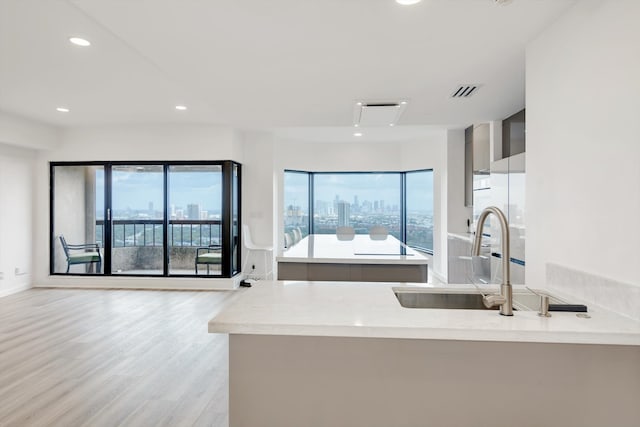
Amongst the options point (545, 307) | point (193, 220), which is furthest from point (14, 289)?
point (545, 307)

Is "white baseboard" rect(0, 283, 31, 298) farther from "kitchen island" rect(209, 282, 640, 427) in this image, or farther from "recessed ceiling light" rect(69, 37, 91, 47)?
"kitchen island" rect(209, 282, 640, 427)

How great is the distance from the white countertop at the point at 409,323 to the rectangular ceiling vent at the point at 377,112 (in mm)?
2562

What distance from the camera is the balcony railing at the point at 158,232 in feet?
19.5

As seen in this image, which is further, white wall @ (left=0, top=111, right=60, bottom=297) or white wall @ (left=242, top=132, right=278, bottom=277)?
white wall @ (left=242, top=132, right=278, bottom=277)

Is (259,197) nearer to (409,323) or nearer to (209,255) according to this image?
(209,255)

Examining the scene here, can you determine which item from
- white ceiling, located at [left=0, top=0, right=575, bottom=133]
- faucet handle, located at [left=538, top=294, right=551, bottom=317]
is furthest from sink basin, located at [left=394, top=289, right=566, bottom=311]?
white ceiling, located at [left=0, top=0, right=575, bottom=133]

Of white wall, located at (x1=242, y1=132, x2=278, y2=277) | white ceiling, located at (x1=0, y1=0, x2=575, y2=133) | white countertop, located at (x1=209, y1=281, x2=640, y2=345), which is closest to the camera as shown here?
white countertop, located at (x1=209, y1=281, x2=640, y2=345)

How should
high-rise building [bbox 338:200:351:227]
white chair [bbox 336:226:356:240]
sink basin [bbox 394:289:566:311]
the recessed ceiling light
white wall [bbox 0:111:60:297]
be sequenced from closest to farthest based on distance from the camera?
sink basin [bbox 394:289:566:311], the recessed ceiling light, white chair [bbox 336:226:356:240], white wall [bbox 0:111:60:297], high-rise building [bbox 338:200:351:227]

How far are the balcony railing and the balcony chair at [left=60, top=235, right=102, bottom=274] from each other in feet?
0.54

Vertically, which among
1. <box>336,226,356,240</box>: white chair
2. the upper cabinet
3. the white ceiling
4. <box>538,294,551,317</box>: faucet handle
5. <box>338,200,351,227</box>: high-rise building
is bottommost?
<box>538,294,551,317</box>: faucet handle

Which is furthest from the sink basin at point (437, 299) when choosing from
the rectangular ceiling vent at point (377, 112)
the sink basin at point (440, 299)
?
the rectangular ceiling vent at point (377, 112)

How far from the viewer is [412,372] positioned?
1405 mm

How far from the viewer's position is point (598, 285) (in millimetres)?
1561

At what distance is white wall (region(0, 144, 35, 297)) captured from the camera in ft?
17.6
